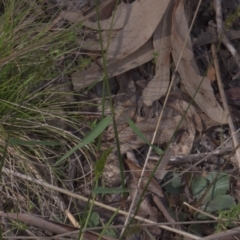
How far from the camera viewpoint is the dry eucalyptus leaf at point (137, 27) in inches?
67.2

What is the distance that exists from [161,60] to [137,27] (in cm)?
14

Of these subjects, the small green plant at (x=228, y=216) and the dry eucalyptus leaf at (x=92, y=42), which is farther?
the dry eucalyptus leaf at (x=92, y=42)

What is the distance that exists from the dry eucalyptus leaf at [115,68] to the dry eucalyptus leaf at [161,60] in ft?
0.11

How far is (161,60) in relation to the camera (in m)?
1.73

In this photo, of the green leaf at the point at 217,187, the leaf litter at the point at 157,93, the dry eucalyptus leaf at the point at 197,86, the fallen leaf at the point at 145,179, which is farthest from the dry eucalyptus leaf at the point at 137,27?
the green leaf at the point at 217,187

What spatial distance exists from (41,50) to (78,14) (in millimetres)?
198

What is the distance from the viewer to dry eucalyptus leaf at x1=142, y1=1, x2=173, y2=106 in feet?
5.64

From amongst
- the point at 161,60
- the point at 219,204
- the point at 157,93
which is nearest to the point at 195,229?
the point at 219,204

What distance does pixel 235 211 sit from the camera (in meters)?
1.58

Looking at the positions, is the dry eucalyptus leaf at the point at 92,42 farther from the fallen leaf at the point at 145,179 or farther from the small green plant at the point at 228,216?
the small green plant at the point at 228,216

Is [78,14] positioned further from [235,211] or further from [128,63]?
[235,211]

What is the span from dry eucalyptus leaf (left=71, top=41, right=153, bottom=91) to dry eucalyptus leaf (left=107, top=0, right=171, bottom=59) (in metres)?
0.02

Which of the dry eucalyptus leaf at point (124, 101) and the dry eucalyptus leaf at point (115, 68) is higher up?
the dry eucalyptus leaf at point (115, 68)

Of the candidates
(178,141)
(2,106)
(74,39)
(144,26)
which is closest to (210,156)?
(178,141)
